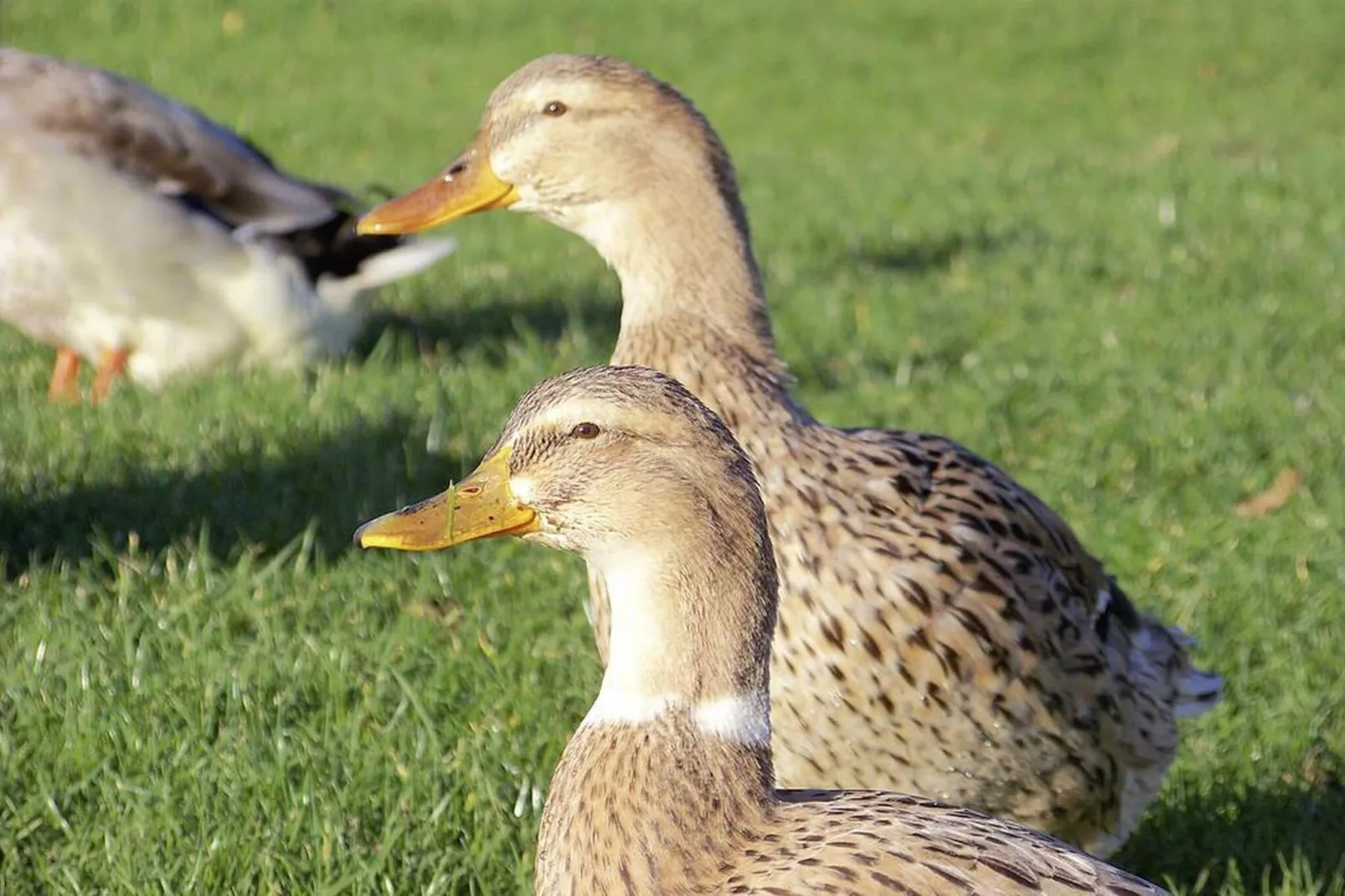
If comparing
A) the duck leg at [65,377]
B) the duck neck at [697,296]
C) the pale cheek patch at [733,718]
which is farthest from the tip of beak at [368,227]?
the duck leg at [65,377]

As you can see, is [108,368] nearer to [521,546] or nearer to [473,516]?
[521,546]

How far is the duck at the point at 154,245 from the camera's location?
6945 millimetres

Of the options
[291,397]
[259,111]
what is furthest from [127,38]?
[291,397]

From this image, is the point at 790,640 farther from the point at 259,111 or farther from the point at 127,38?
the point at 127,38

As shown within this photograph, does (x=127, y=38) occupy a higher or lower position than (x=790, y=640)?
higher

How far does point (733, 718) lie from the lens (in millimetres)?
2584

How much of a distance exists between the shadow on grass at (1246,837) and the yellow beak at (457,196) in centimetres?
189

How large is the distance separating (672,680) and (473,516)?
379 mm

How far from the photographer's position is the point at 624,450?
262cm

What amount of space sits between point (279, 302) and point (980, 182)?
17.6 feet

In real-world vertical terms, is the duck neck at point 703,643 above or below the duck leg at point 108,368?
below

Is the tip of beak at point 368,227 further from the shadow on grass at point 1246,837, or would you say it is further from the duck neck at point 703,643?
the shadow on grass at point 1246,837

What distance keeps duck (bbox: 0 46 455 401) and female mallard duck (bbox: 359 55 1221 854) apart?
3.15 metres

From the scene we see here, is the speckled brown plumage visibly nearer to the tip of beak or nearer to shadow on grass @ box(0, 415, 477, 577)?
the tip of beak
